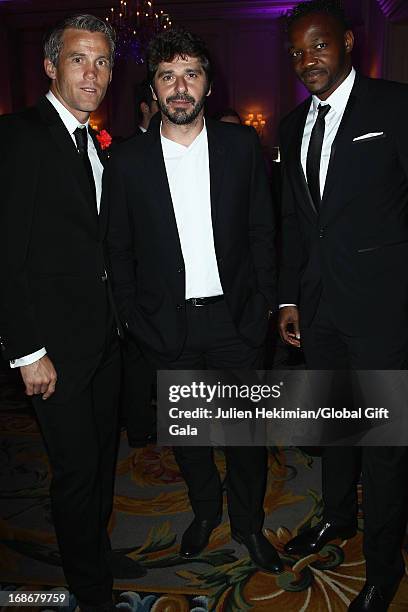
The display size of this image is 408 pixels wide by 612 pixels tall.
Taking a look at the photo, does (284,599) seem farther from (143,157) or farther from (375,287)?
(143,157)

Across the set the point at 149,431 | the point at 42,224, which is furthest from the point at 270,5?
the point at 42,224

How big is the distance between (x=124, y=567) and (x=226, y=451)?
0.69 m

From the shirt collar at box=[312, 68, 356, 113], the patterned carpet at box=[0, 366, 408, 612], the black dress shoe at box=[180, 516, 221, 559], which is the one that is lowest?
the patterned carpet at box=[0, 366, 408, 612]

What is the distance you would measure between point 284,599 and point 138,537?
0.78m

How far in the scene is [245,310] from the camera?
2395 mm

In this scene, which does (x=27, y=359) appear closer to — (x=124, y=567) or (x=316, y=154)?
(x=124, y=567)

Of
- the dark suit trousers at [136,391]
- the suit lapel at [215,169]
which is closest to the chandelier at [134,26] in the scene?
the dark suit trousers at [136,391]

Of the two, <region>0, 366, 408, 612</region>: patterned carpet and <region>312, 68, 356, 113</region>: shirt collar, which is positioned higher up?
<region>312, 68, 356, 113</region>: shirt collar

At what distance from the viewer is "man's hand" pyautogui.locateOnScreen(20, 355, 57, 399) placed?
6.10ft

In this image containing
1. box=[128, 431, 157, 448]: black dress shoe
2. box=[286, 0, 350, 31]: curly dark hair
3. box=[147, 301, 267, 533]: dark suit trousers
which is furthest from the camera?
box=[128, 431, 157, 448]: black dress shoe

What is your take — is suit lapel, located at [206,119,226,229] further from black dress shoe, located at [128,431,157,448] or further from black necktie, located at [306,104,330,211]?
black dress shoe, located at [128,431,157,448]

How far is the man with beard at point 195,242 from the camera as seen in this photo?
2.26 meters

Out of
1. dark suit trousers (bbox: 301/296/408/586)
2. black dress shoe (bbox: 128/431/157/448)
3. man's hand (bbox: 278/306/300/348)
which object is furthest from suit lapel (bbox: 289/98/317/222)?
black dress shoe (bbox: 128/431/157/448)

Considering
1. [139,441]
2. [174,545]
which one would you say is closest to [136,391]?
[139,441]
